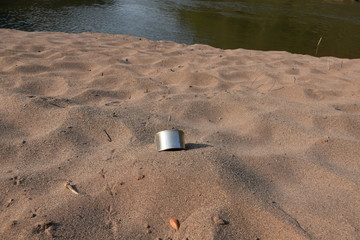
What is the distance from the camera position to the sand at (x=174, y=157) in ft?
3.71

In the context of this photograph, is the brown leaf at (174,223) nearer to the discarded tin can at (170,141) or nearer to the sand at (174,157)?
the sand at (174,157)

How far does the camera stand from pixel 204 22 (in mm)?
8398

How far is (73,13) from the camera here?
8039mm

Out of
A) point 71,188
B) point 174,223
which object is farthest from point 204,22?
point 174,223

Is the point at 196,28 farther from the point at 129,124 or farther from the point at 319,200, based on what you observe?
the point at 319,200

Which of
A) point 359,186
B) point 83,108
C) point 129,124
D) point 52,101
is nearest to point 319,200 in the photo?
point 359,186

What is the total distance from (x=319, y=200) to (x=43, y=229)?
3.27 feet

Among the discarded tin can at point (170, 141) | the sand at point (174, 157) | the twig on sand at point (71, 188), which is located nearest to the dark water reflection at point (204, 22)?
the sand at point (174, 157)

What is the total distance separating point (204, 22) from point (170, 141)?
7.37 m

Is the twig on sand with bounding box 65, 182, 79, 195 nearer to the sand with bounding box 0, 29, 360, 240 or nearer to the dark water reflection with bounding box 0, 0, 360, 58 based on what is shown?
the sand with bounding box 0, 29, 360, 240

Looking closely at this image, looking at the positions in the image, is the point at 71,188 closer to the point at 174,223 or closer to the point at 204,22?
the point at 174,223

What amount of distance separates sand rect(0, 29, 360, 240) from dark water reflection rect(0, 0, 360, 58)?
156 inches

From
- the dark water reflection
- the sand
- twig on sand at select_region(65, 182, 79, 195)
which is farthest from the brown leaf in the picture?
the dark water reflection

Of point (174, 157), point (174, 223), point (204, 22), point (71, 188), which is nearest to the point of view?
point (174, 223)
